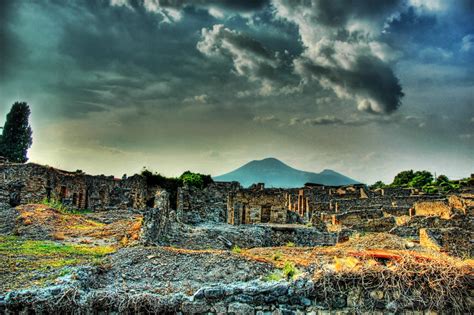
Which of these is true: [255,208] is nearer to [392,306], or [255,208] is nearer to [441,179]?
[392,306]

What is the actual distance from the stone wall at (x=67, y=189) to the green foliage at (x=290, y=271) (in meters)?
19.5

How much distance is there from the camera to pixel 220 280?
8.66 m

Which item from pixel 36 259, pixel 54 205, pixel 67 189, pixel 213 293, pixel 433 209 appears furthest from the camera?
pixel 67 189

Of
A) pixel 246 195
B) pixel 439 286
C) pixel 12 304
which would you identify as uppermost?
pixel 246 195

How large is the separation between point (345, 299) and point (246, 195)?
21.3 m

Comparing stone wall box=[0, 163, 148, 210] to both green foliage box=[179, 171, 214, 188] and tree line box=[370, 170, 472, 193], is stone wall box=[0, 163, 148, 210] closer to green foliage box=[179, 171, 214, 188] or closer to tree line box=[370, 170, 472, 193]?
green foliage box=[179, 171, 214, 188]

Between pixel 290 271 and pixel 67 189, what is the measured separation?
30.6m

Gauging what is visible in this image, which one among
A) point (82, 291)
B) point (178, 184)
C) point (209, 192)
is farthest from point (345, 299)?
point (178, 184)

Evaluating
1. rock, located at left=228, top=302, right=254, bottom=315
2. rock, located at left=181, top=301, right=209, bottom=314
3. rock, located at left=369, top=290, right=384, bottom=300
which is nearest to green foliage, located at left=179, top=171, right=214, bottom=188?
rock, located at left=181, top=301, right=209, bottom=314

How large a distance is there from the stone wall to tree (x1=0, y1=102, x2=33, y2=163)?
36173mm

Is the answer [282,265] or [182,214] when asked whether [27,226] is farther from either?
[282,265]

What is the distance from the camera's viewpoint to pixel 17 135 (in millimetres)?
69688

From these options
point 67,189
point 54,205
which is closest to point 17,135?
point 67,189

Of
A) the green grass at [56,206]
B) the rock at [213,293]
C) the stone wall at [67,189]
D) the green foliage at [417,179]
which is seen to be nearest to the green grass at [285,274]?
the rock at [213,293]
